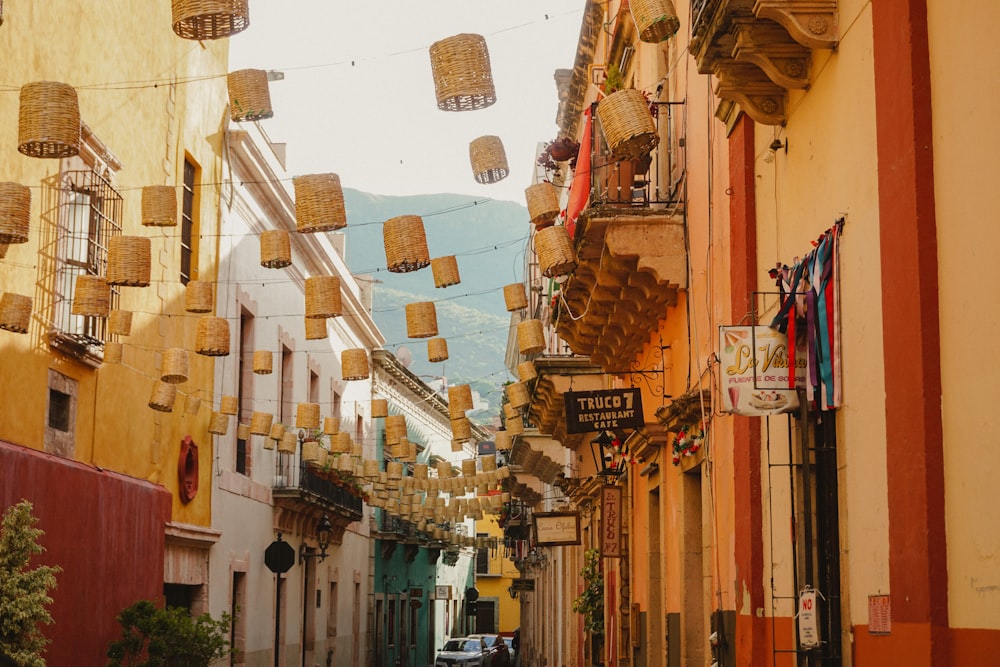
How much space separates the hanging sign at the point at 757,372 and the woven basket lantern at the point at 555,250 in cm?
546

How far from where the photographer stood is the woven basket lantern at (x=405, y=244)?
1367 centimetres

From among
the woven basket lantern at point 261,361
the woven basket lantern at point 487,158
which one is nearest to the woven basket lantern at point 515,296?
the woven basket lantern at point 487,158

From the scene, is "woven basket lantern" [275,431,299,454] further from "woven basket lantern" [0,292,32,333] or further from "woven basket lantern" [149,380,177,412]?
"woven basket lantern" [0,292,32,333]

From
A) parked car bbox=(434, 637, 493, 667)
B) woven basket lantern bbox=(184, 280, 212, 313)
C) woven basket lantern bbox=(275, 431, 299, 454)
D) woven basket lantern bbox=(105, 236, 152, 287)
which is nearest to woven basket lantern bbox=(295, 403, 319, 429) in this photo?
woven basket lantern bbox=(275, 431, 299, 454)

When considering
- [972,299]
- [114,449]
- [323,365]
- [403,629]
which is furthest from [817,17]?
[403,629]

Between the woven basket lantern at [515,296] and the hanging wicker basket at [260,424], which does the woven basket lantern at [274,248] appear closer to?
the woven basket lantern at [515,296]

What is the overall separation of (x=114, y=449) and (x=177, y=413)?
3.05 m

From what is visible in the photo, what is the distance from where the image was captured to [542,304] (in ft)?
94.2

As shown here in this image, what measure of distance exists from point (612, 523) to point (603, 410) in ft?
12.0

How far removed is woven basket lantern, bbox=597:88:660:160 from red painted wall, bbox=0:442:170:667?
7.18 metres

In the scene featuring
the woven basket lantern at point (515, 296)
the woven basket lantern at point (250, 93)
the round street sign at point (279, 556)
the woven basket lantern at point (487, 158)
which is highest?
the woven basket lantern at point (250, 93)

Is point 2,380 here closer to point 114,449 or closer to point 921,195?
point 114,449

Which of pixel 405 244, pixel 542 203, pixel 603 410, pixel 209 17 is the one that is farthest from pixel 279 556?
pixel 209 17

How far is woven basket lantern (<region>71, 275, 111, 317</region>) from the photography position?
48.8ft
